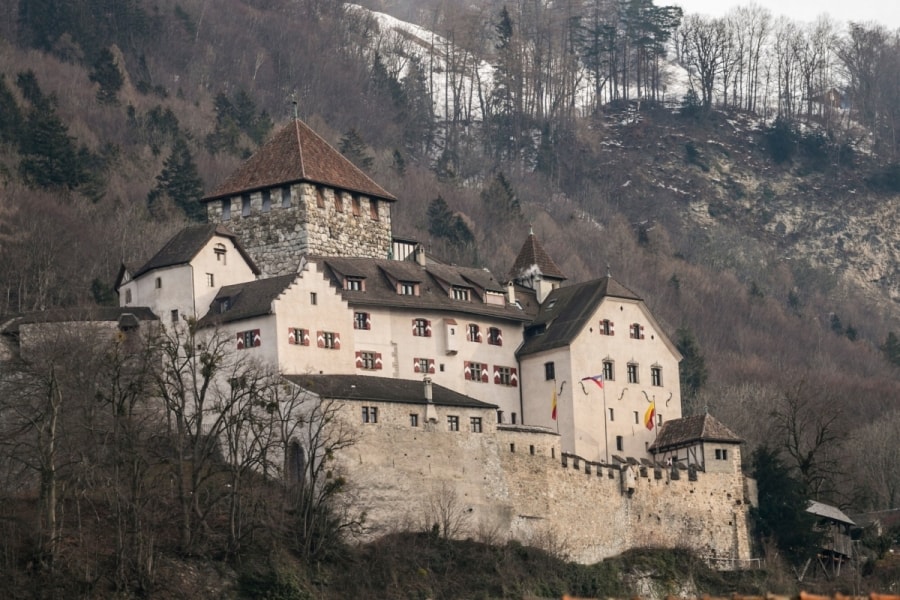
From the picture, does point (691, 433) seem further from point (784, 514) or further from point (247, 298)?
point (247, 298)

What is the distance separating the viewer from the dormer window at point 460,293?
8969 centimetres

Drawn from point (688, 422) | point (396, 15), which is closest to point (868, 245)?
point (396, 15)

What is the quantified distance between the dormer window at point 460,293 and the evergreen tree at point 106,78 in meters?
54.2

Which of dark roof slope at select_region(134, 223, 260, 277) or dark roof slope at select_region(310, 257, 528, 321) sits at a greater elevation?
dark roof slope at select_region(134, 223, 260, 277)

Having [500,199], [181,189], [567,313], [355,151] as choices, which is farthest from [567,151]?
[567,313]

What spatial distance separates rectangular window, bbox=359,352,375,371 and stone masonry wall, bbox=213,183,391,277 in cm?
537

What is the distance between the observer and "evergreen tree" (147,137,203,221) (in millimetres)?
110562

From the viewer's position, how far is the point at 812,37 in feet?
594

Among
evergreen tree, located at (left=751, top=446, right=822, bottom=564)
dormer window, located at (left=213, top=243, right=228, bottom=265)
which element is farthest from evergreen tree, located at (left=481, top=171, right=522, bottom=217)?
dormer window, located at (left=213, top=243, right=228, bottom=265)

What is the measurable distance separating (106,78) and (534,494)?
6612cm

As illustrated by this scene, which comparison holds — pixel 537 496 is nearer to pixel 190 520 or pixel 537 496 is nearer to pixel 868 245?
pixel 190 520

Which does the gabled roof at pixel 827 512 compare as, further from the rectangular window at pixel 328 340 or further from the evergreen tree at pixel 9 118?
the evergreen tree at pixel 9 118

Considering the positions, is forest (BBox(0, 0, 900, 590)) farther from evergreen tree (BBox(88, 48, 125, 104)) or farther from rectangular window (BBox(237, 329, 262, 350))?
rectangular window (BBox(237, 329, 262, 350))

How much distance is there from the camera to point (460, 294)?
89.9m
